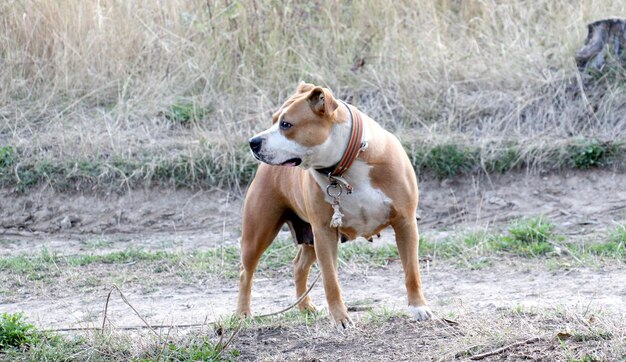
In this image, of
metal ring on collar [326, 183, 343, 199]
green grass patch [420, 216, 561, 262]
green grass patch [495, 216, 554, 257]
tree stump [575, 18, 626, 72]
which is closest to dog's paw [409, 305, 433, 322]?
metal ring on collar [326, 183, 343, 199]

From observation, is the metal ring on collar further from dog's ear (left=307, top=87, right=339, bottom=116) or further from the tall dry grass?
the tall dry grass

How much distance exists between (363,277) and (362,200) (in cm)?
209

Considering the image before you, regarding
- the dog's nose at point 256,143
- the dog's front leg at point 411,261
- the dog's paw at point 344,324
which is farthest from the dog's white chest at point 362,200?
the dog's paw at point 344,324

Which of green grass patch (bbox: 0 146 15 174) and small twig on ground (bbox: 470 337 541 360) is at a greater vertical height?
small twig on ground (bbox: 470 337 541 360)

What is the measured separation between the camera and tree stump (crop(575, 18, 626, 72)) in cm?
937

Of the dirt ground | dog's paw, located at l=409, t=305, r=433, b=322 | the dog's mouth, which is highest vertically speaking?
the dog's mouth

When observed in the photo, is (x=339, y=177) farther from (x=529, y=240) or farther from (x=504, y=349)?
(x=529, y=240)

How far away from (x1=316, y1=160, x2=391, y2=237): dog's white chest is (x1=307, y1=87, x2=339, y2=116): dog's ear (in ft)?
1.08

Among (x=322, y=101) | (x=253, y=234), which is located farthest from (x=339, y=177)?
(x=253, y=234)

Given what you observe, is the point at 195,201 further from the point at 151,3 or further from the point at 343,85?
the point at 151,3

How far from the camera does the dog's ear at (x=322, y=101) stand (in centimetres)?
504

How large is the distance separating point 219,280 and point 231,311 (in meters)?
0.86

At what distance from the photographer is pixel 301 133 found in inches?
199

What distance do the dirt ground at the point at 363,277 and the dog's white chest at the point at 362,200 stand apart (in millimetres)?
600
